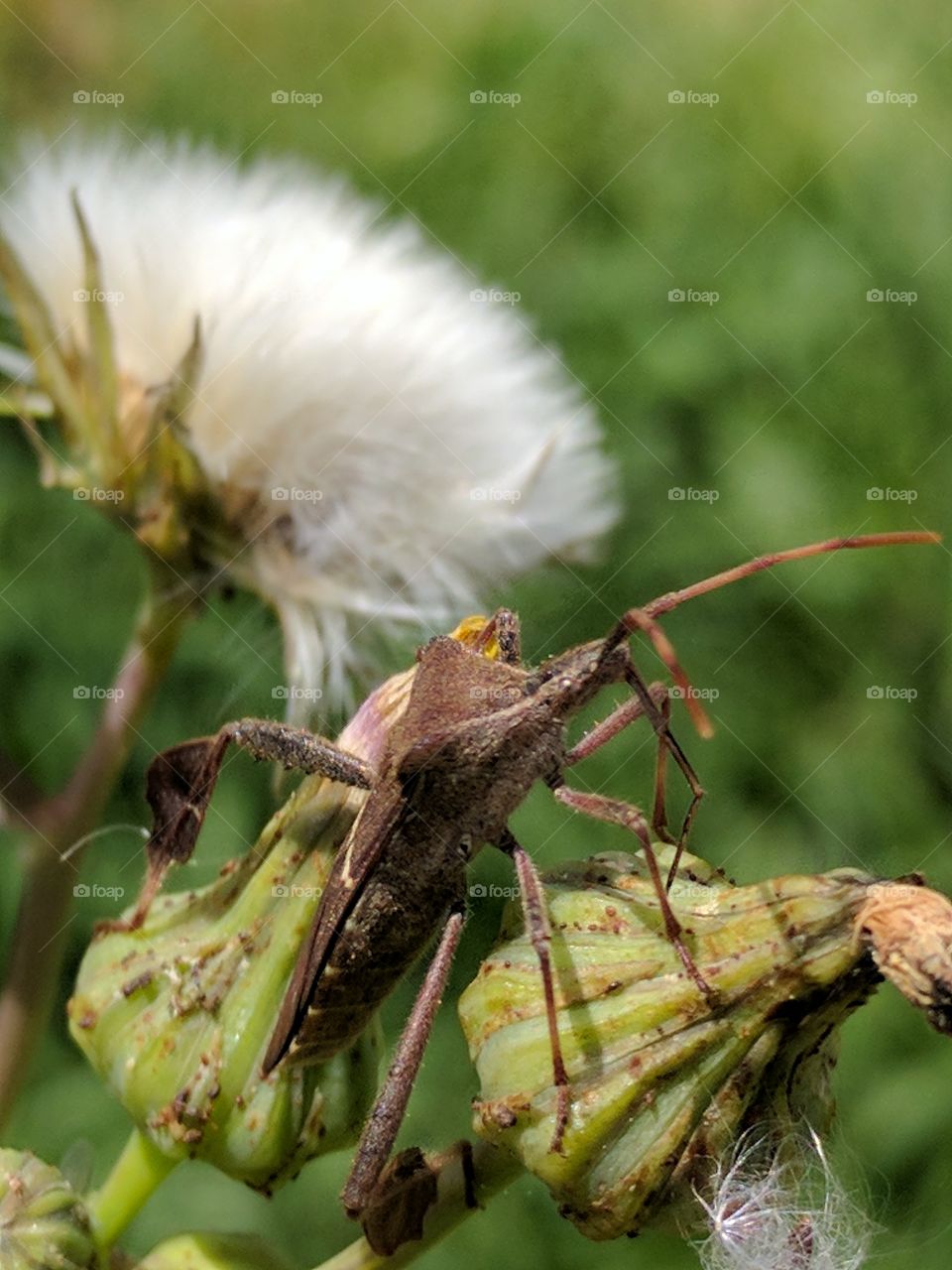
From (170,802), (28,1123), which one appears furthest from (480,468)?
(28,1123)

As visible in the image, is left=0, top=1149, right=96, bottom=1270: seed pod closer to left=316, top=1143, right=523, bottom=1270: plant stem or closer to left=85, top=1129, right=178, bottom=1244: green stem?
left=85, top=1129, right=178, bottom=1244: green stem

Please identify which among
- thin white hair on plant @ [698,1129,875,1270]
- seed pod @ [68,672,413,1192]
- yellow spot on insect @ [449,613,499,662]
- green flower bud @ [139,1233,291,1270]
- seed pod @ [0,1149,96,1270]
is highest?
yellow spot on insect @ [449,613,499,662]

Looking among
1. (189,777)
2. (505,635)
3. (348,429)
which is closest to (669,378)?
(348,429)

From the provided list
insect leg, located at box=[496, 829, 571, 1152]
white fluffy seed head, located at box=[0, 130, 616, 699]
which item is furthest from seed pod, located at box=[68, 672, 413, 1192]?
white fluffy seed head, located at box=[0, 130, 616, 699]

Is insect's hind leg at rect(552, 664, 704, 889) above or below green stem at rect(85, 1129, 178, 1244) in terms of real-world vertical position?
above

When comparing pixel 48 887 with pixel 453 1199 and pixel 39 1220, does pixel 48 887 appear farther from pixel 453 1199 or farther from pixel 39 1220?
pixel 453 1199

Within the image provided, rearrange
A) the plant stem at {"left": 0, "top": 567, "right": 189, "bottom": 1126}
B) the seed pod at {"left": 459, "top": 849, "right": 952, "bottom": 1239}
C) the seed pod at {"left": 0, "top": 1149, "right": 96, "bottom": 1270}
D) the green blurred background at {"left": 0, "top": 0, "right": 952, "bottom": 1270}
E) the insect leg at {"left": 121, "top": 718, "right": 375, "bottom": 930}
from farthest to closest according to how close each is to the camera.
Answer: the green blurred background at {"left": 0, "top": 0, "right": 952, "bottom": 1270}, the plant stem at {"left": 0, "top": 567, "right": 189, "bottom": 1126}, the insect leg at {"left": 121, "top": 718, "right": 375, "bottom": 930}, the seed pod at {"left": 0, "top": 1149, "right": 96, "bottom": 1270}, the seed pod at {"left": 459, "top": 849, "right": 952, "bottom": 1239}

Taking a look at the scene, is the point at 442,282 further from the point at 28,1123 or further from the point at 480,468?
the point at 28,1123
